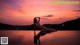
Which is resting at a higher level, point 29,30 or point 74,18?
point 74,18

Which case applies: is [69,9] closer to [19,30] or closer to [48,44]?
[48,44]

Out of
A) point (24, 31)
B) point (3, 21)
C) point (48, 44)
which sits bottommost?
point (48, 44)

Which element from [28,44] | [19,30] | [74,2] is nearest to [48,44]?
[28,44]

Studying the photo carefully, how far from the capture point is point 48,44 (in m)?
1.58

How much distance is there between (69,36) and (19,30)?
546 mm

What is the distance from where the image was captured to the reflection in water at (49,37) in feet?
5.16

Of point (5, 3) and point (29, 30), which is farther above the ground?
point (5, 3)

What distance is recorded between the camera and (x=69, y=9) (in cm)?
157

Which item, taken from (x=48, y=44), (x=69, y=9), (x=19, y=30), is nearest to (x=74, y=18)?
(x=69, y=9)

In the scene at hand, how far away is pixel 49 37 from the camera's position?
1578 millimetres

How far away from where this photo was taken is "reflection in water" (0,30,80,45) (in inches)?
61.9

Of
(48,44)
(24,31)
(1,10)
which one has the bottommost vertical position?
(48,44)

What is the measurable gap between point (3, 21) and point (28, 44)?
14.4 inches

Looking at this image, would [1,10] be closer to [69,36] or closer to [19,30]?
[19,30]
